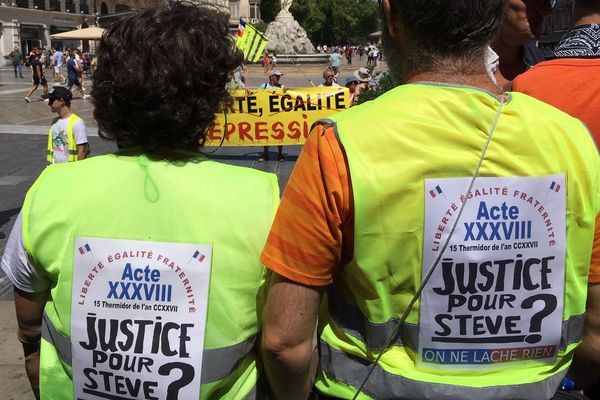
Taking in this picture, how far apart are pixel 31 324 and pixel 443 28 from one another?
136cm

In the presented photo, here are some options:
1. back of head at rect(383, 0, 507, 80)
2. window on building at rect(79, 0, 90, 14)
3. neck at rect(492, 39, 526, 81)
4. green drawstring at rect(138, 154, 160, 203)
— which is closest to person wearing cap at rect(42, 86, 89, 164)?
neck at rect(492, 39, 526, 81)

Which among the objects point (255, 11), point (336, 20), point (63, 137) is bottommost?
point (63, 137)

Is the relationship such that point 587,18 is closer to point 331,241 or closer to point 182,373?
point 331,241

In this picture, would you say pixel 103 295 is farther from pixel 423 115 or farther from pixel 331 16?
pixel 331 16

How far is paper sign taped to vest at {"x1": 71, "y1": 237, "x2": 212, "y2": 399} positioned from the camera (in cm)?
162

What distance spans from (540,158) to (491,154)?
128mm

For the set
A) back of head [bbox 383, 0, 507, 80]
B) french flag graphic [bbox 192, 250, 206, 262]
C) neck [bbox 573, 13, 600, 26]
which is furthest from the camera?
neck [bbox 573, 13, 600, 26]

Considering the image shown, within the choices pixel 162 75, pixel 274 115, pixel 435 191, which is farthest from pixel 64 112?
pixel 435 191

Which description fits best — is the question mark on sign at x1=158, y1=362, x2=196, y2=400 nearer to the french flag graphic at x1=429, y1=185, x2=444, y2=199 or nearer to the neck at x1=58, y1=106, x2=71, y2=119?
the french flag graphic at x1=429, y1=185, x2=444, y2=199

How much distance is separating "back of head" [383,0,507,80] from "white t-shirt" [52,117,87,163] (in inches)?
239

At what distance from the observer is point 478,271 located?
60.9 inches

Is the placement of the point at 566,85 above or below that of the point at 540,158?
above

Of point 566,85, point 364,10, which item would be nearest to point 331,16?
point 364,10

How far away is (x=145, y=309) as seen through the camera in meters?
1.63
